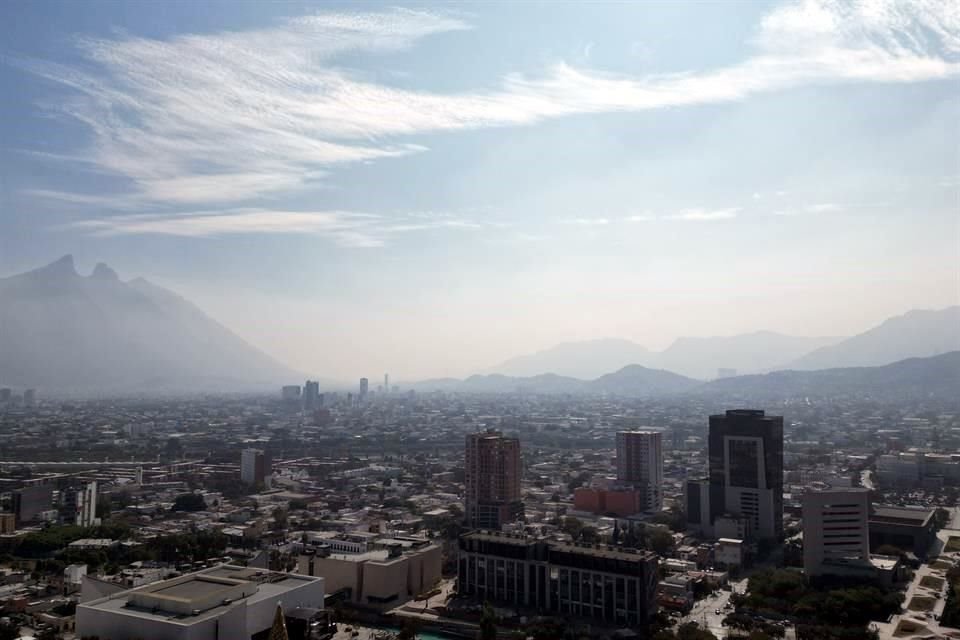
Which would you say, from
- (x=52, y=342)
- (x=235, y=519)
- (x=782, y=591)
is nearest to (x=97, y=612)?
(x=782, y=591)

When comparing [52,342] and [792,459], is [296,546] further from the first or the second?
[52,342]

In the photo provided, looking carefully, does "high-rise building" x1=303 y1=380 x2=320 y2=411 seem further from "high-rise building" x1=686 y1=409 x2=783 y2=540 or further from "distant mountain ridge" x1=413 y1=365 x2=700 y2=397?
"high-rise building" x1=686 y1=409 x2=783 y2=540

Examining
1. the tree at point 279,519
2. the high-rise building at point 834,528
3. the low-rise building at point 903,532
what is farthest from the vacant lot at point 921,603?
the tree at point 279,519

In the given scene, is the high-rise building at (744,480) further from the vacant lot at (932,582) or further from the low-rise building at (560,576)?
A: the low-rise building at (560,576)

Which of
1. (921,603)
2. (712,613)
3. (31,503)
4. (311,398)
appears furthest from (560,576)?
(311,398)

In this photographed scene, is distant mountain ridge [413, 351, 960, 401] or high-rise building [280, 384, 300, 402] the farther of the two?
distant mountain ridge [413, 351, 960, 401]

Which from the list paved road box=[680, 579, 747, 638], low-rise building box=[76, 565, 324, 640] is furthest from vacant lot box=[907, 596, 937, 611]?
low-rise building box=[76, 565, 324, 640]
